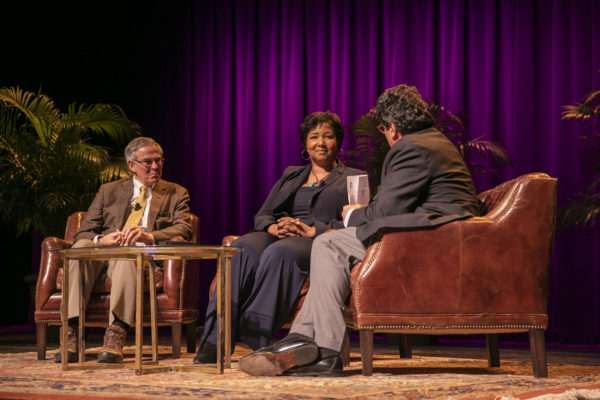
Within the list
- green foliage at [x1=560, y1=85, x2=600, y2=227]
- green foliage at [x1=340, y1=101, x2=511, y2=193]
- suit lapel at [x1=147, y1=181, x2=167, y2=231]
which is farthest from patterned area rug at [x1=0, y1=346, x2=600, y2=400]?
green foliage at [x1=340, y1=101, x2=511, y2=193]

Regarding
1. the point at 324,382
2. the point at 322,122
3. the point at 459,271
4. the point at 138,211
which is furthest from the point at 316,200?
the point at 324,382

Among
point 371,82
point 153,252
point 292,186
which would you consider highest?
point 371,82

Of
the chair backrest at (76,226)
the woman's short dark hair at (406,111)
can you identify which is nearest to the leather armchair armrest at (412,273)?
the woman's short dark hair at (406,111)

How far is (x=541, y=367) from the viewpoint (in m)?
2.91

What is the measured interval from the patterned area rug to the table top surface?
0.48 metres

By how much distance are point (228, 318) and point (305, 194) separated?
3.44 feet

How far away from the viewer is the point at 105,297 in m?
3.76

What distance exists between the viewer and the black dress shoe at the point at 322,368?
2840 millimetres

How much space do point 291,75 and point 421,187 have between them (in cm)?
358

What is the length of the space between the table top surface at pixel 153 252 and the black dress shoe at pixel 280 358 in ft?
1.46

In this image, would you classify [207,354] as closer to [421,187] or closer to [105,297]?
[105,297]

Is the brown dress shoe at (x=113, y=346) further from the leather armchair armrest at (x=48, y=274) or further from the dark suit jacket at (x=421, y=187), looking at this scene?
the dark suit jacket at (x=421, y=187)

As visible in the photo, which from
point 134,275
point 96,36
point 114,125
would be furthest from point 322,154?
point 96,36

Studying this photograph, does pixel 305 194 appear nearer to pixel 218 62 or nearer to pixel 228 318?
pixel 228 318
